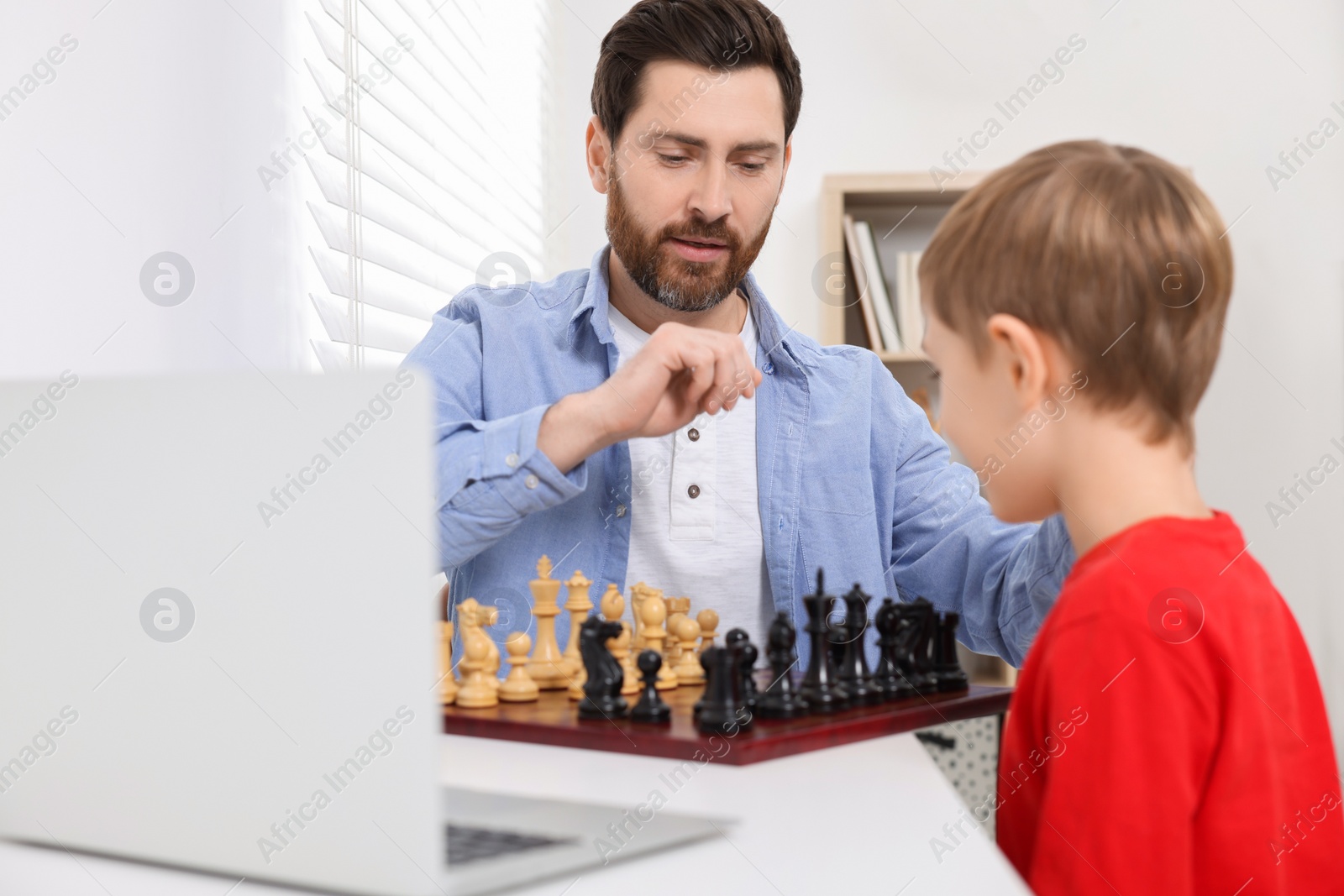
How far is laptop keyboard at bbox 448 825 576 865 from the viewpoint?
64cm

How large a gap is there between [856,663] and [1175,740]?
0.36 metres

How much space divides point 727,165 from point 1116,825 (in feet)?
3.80

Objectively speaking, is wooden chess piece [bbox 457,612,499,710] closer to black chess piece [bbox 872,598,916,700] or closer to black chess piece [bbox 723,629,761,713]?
black chess piece [bbox 723,629,761,713]

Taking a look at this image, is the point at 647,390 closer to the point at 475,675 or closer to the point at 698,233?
the point at 475,675

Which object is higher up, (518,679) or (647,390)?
(647,390)

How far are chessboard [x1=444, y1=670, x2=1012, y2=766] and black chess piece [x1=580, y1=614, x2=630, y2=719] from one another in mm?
10

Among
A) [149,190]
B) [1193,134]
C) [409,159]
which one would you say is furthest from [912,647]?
[1193,134]

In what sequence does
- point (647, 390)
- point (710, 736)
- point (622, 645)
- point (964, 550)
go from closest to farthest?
point (710, 736)
point (622, 645)
point (647, 390)
point (964, 550)

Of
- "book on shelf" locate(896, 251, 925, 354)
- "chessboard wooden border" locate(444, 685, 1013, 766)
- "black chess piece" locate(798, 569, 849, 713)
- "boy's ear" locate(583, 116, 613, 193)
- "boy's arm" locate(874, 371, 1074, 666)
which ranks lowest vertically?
"chessboard wooden border" locate(444, 685, 1013, 766)

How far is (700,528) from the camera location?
159 centimetres

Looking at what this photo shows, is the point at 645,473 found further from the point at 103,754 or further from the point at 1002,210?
the point at 103,754

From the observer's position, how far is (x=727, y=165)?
163 centimetres

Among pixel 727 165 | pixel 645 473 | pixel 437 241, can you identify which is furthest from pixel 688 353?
pixel 437 241

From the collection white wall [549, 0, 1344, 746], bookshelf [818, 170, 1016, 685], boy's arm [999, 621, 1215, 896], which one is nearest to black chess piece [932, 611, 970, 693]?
boy's arm [999, 621, 1215, 896]
